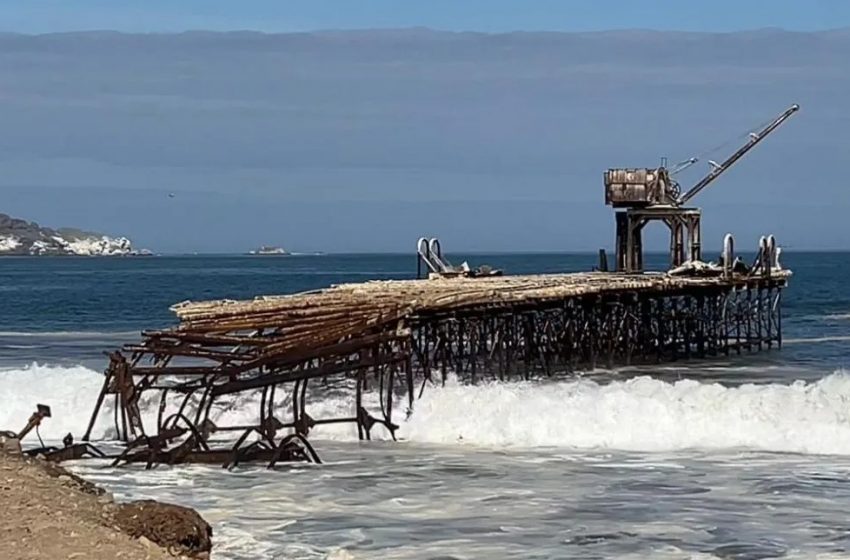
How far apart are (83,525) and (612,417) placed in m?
13.0

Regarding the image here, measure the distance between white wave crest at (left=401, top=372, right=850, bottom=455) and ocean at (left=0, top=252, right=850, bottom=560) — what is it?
4 cm

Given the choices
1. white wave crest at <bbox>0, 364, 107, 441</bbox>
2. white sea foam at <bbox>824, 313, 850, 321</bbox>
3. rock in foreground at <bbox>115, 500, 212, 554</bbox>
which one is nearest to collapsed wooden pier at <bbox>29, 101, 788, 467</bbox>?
white wave crest at <bbox>0, 364, 107, 441</bbox>

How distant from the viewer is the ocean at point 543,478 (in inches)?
616

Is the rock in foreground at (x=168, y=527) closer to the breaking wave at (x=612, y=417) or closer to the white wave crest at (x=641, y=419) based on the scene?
the breaking wave at (x=612, y=417)

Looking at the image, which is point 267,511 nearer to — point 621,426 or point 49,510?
point 49,510

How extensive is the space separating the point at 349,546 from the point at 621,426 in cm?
1027

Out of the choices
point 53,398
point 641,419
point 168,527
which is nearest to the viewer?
point 168,527

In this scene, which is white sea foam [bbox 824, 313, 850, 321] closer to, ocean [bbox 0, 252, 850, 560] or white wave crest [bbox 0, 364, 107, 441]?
ocean [bbox 0, 252, 850, 560]

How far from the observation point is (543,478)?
20000 mm

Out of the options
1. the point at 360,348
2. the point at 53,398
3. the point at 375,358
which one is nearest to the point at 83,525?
the point at 360,348

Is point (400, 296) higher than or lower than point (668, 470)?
higher

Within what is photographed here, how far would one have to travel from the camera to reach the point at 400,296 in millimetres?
26422

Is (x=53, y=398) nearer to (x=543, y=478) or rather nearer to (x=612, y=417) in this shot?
(x=612, y=417)

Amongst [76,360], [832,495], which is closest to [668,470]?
[832,495]
